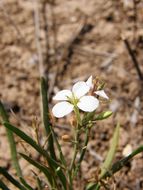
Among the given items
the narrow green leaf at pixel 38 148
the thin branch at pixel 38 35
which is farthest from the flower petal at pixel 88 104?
the thin branch at pixel 38 35

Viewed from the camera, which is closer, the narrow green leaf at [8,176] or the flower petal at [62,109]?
the flower petal at [62,109]

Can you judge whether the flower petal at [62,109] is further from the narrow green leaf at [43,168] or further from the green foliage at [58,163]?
the narrow green leaf at [43,168]

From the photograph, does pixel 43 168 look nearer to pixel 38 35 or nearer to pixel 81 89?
pixel 81 89

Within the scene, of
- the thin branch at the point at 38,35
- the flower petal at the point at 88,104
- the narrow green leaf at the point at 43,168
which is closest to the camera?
the flower petal at the point at 88,104

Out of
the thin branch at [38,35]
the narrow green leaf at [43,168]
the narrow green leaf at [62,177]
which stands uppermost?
the thin branch at [38,35]

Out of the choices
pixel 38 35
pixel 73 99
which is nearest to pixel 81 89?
pixel 73 99

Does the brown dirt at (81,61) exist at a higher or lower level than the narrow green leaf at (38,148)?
higher

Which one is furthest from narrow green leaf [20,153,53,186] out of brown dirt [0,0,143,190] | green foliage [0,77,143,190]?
brown dirt [0,0,143,190]

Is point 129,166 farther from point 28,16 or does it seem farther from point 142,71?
point 28,16

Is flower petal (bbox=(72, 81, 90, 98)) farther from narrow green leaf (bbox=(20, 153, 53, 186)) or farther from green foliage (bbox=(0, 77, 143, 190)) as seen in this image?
narrow green leaf (bbox=(20, 153, 53, 186))
